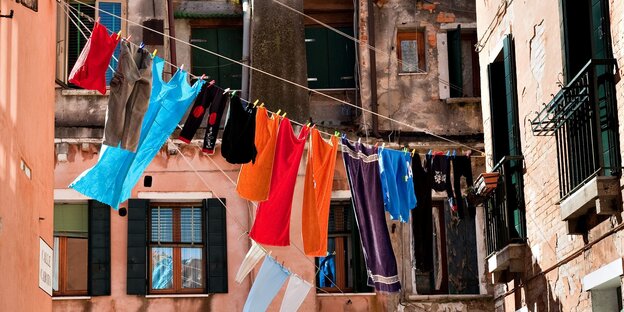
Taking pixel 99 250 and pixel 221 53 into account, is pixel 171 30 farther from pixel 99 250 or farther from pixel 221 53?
pixel 99 250

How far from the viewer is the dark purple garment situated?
53.3ft

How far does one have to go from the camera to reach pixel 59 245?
A: 2142 cm

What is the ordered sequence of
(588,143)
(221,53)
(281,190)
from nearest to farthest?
(588,143), (281,190), (221,53)

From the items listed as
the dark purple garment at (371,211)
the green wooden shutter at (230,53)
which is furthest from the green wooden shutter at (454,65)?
the dark purple garment at (371,211)

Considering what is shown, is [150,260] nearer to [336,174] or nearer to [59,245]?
[59,245]

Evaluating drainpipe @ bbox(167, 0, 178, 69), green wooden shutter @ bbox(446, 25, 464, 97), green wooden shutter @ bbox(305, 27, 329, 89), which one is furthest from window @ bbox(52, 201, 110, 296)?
green wooden shutter @ bbox(446, 25, 464, 97)

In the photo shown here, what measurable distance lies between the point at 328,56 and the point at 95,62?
894 centimetres

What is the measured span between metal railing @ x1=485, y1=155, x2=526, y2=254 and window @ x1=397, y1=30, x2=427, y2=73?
7240 millimetres

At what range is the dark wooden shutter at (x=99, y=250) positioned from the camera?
69.6 ft

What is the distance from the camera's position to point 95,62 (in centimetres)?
1414

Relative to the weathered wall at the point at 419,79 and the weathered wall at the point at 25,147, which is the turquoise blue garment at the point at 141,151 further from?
the weathered wall at the point at 419,79

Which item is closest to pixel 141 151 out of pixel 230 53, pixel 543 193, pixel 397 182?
pixel 397 182

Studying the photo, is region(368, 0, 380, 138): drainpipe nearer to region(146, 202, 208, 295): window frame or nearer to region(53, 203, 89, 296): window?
region(146, 202, 208, 295): window frame

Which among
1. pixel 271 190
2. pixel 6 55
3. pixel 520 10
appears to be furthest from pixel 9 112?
pixel 520 10
